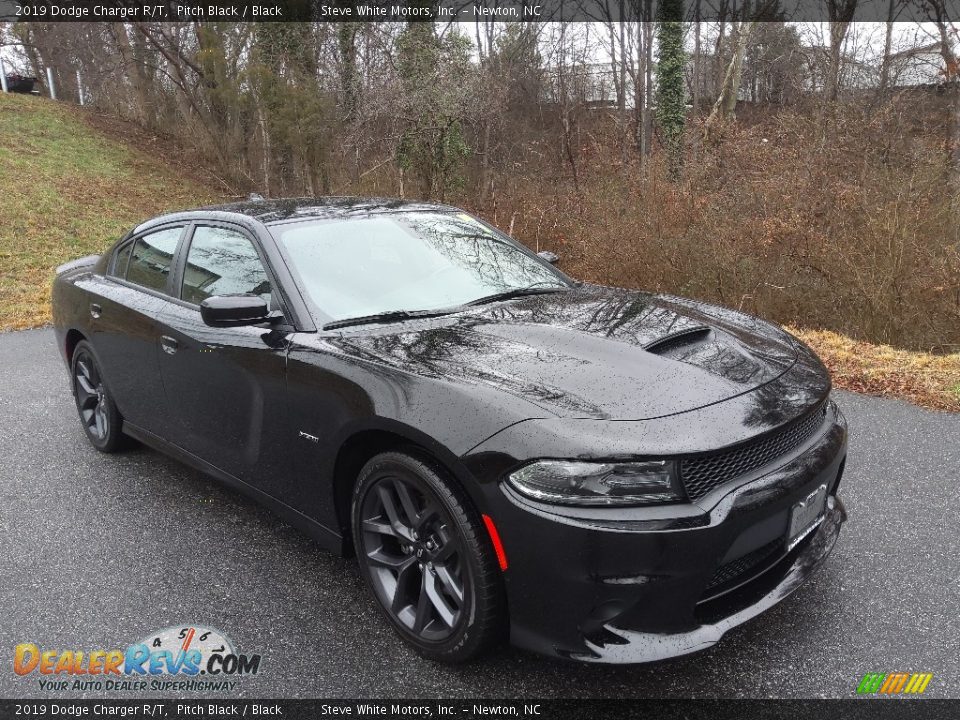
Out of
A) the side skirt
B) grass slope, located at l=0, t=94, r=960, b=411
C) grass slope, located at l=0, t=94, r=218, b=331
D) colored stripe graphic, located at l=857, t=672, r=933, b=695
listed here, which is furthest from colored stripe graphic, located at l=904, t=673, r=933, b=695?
grass slope, located at l=0, t=94, r=218, b=331

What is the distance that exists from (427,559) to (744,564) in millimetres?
1020

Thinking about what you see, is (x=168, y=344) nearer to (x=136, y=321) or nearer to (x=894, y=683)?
(x=136, y=321)

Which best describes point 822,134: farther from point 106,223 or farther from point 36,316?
point 106,223

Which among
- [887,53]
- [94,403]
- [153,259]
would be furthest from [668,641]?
[887,53]

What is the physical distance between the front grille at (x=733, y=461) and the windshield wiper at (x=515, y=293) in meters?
1.38

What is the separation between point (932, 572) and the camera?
2.93m

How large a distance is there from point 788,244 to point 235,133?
18.0 metres

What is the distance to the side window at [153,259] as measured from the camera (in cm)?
388

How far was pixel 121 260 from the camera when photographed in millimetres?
4391

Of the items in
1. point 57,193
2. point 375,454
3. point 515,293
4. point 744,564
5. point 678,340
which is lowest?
point 744,564

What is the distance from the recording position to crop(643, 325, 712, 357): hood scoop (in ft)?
8.63

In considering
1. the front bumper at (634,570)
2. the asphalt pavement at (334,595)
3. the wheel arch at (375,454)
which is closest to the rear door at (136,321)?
the asphalt pavement at (334,595)

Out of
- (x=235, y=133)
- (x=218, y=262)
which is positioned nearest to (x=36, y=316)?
(x=218, y=262)

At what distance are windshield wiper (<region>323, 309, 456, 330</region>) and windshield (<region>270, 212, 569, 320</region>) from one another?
30 millimetres
